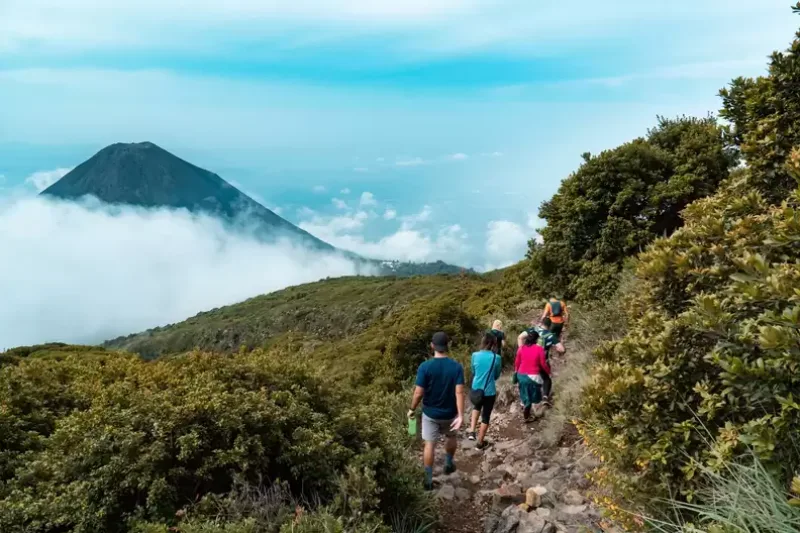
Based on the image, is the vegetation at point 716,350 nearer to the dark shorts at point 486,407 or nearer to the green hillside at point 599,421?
the green hillside at point 599,421

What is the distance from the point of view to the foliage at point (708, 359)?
325 cm

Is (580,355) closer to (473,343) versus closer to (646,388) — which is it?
(646,388)

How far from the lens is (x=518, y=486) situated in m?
6.66

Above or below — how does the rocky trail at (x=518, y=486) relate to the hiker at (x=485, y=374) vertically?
below

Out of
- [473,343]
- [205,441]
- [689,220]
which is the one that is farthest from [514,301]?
[205,441]

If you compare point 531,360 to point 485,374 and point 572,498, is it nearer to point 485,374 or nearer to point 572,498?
point 485,374

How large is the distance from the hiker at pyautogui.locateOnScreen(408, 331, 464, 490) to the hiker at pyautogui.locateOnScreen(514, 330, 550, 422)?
2.54 meters

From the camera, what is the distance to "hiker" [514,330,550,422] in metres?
8.80

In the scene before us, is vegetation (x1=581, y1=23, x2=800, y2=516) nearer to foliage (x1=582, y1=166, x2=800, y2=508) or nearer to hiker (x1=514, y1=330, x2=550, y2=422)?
foliage (x1=582, y1=166, x2=800, y2=508)

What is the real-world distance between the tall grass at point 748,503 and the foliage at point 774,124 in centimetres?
286

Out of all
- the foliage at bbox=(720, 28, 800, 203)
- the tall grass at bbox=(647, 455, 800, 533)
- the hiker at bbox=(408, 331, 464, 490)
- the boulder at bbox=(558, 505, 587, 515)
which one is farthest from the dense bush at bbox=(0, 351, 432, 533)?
the foliage at bbox=(720, 28, 800, 203)

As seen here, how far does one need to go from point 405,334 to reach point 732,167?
10.3 meters

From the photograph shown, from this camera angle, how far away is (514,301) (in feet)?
74.8

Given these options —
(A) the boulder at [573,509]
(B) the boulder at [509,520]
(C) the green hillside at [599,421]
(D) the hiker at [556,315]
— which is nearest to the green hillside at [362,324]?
(C) the green hillside at [599,421]
